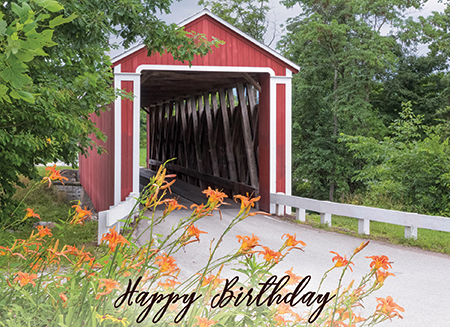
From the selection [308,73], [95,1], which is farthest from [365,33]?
[95,1]

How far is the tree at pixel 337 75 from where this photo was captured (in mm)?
20297

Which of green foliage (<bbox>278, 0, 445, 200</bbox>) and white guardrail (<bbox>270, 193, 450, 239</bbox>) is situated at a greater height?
green foliage (<bbox>278, 0, 445, 200</bbox>)

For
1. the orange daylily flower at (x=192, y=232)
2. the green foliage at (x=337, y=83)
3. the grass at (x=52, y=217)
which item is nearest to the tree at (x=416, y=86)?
the green foliage at (x=337, y=83)

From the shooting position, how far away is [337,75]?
882 inches

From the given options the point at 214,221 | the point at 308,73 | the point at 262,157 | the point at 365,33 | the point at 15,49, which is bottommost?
the point at 214,221

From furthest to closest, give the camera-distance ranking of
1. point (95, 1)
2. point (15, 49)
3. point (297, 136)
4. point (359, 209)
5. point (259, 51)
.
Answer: point (297, 136) < point (259, 51) < point (359, 209) < point (95, 1) < point (15, 49)

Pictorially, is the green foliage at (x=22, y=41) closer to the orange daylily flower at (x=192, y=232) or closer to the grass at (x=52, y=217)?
the orange daylily flower at (x=192, y=232)

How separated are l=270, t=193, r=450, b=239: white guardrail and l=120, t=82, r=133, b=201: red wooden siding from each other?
3162mm

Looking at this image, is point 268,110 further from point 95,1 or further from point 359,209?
point 95,1

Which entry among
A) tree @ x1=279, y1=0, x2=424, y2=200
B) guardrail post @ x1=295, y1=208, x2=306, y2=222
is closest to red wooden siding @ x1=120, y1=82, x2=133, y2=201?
guardrail post @ x1=295, y1=208, x2=306, y2=222

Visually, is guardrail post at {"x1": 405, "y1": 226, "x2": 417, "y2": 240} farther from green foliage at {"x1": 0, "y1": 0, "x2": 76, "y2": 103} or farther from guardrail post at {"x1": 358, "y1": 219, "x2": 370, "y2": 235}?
green foliage at {"x1": 0, "y1": 0, "x2": 76, "y2": 103}

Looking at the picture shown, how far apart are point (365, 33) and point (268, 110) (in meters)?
12.8

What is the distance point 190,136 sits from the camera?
1617 centimetres

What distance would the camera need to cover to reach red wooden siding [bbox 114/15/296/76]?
9.62 metres
